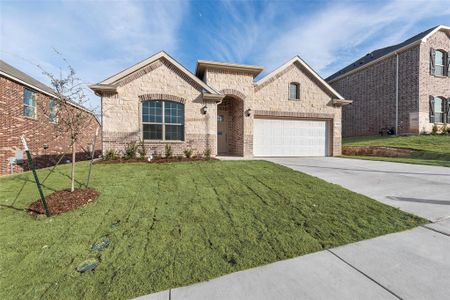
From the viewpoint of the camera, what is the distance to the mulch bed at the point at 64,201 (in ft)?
14.3

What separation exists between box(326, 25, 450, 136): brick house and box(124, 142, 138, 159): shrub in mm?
21044

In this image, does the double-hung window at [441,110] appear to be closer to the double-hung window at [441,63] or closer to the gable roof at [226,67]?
the double-hung window at [441,63]

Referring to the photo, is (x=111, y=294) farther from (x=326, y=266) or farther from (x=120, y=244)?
(x=326, y=266)

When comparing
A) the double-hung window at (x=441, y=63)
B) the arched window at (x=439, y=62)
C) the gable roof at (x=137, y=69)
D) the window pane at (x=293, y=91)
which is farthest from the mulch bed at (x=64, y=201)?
the arched window at (x=439, y=62)

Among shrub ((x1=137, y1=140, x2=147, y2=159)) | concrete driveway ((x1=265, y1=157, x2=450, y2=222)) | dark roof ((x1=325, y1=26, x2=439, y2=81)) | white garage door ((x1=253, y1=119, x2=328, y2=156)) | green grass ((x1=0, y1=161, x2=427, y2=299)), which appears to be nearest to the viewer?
green grass ((x1=0, y1=161, x2=427, y2=299))

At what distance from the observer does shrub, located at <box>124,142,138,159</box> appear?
1023cm

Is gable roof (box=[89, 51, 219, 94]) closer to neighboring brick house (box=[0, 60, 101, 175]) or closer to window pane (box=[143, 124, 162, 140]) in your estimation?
neighboring brick house (box=[0, 60, 101, 175])

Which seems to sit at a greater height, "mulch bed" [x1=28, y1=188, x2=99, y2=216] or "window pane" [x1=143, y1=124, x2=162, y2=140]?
"window pane" [x1=143, y1=124, x2=162, y2=140]

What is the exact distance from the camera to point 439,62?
59.5 ft

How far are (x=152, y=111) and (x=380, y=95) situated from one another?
20.4 m

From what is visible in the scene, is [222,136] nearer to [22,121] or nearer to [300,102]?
[300,102]

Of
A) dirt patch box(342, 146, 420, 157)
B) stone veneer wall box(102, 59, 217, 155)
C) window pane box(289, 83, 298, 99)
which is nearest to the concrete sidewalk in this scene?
stone veneer wall box(102, 59, 217, 155)

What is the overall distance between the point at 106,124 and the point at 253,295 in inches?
407

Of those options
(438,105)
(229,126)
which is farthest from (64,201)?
(438,105)
